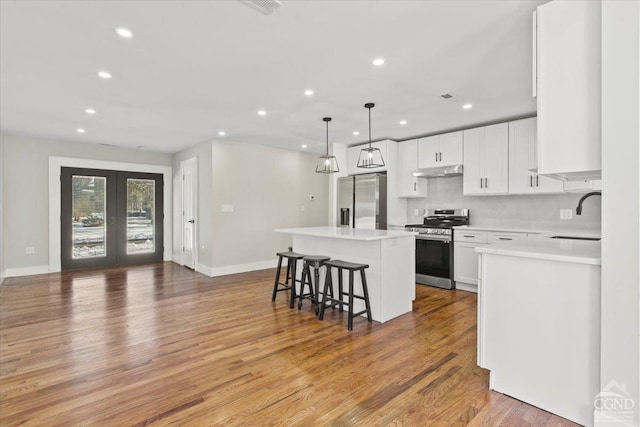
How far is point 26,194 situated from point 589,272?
303 inches

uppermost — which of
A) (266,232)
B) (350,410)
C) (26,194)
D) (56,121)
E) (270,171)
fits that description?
(56,121)

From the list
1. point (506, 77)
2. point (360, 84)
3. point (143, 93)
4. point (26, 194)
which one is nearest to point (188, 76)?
point (143, 93)

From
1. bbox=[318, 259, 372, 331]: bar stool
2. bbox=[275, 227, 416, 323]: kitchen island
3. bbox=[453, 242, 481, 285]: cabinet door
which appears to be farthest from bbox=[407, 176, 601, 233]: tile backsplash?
bbox=[318, 259, 372, 331]: bar stool

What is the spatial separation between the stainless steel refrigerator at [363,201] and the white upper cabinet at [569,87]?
3787 millimetres

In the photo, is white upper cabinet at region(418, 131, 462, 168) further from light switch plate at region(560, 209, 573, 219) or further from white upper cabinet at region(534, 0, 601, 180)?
white upper cabinet at region(534, 0, 601, 180)

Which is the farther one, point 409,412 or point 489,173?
point 489,173

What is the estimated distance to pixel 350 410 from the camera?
6.31 feet

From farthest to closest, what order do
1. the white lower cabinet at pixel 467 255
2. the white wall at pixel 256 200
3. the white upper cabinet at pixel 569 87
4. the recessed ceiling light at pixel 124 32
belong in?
the white wall at pixel 256 200 → the white lower cabinet at pixel 467 255 → the recessed ceiling light at pixel 124 32 → the white upper cabinet at pixel 569 87

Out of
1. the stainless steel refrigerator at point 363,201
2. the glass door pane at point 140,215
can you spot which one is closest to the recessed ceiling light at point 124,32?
the stainless steel refrigerator at point 363,201

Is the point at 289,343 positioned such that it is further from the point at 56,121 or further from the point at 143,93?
the point at 56,121

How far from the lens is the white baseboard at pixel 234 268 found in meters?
5.77

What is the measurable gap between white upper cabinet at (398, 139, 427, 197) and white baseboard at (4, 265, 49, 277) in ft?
21.5

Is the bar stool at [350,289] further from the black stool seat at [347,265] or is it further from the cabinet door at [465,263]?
the cabinet door at [465,263]

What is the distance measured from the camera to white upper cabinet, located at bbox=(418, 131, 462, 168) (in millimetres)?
5105
